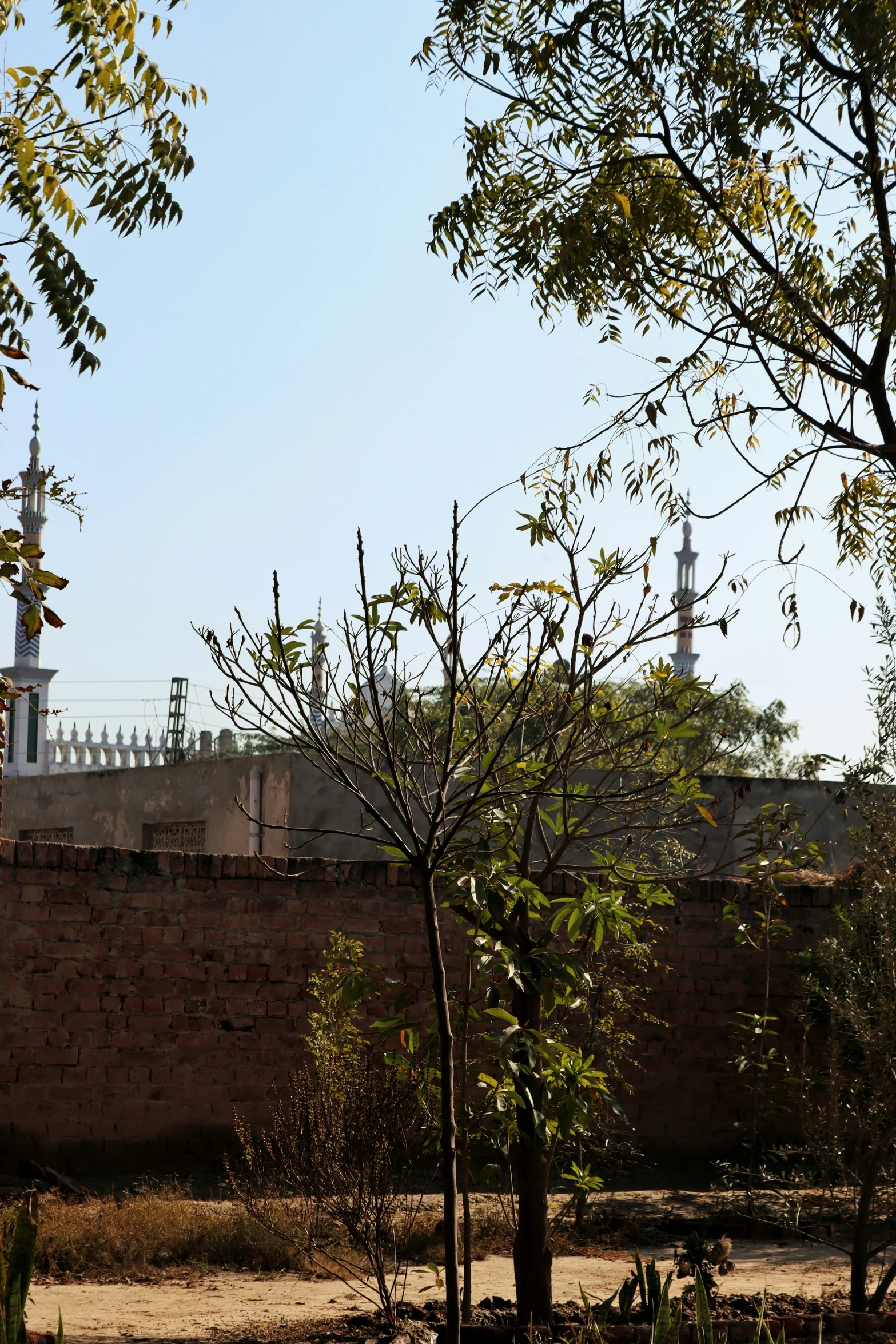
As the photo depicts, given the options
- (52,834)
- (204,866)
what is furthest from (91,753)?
(204,866)

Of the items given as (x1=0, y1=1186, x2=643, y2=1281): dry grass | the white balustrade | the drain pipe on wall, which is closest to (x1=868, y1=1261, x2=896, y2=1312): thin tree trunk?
(x1=0, y1=1186, x2=643, y2=1281): dry grass

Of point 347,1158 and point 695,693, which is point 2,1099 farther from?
point 695,693

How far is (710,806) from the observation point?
1301 centimetres

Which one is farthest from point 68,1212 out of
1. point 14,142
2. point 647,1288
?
point 14,142

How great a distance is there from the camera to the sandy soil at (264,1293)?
5.14 meters

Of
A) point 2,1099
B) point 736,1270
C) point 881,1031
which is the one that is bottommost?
point 736,1270

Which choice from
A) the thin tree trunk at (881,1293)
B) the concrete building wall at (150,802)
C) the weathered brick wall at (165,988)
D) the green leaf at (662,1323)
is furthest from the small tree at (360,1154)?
the concrete building wall at (150,802)

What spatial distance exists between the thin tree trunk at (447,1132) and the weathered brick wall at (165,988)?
4199mm

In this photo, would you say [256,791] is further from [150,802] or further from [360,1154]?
[360,1154]

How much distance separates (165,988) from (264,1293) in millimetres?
2814

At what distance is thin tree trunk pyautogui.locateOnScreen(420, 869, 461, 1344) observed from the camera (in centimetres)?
388

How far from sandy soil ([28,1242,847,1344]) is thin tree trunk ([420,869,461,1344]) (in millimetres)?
1529

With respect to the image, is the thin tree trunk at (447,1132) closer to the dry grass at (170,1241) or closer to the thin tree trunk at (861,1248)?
the thin tree trunk at (861,1248)

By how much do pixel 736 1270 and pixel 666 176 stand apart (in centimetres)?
537
